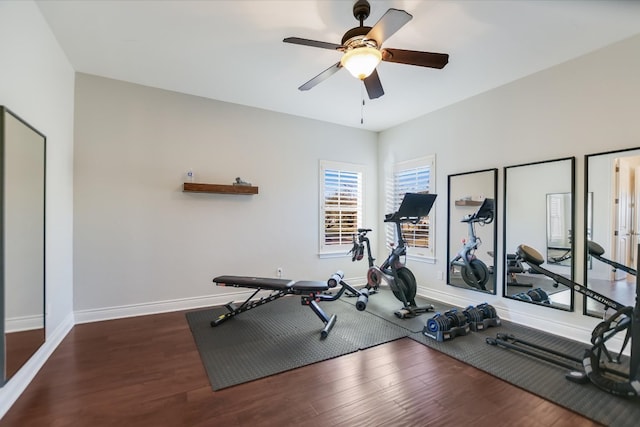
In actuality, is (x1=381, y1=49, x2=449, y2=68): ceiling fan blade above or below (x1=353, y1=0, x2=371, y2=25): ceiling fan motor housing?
below

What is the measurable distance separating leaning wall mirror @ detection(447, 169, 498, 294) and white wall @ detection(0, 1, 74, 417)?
4.43 meters

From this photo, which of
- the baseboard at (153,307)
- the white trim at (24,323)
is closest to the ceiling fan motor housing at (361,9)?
the white trim at (24,323)

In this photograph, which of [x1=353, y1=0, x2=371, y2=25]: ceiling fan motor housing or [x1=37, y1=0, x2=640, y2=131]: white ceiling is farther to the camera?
[x1=37, y1=0, x2=640, y2=131]: white ceiling

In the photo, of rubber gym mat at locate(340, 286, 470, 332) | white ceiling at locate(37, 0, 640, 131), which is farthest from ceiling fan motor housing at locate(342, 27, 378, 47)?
rubber gym mat at locate(340, 286, 470, 332)

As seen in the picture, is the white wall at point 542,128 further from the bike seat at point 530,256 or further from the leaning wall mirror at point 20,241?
the leaning wall mirror at point 20,241

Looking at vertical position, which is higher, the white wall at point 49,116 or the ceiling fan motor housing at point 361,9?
the ceiling fan motor housing at point 361,9

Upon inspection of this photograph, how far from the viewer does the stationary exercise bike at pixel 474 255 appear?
359 cm

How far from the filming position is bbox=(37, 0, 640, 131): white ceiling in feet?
7.19

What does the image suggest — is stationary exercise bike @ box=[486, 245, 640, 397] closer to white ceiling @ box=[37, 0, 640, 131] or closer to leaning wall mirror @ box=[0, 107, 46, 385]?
white ceiling @ box=[37, 0, 640, 131]

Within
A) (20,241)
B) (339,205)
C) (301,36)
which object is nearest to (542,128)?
(301,36)

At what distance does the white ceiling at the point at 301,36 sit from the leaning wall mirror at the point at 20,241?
1121 mm

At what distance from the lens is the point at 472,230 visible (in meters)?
3.74

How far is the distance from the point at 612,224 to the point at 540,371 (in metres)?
1.51

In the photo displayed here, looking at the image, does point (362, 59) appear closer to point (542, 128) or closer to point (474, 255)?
point (542, 128)
